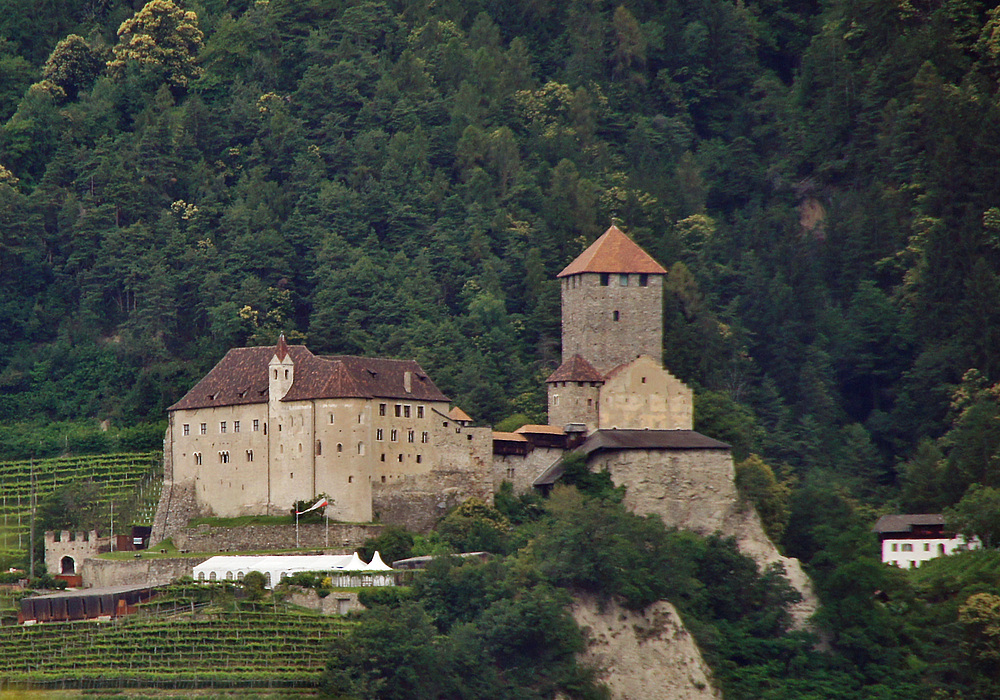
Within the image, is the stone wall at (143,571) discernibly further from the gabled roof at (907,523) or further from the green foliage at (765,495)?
the gabled roof at (907,523)

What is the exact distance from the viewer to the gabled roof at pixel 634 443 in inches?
3346

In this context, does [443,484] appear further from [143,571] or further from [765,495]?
[765,495]

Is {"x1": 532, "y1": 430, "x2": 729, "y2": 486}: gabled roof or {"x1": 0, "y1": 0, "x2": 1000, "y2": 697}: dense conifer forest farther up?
{"x1": 0, "y1": 0, "x2": 1000, "y2": 697}: dense conifer forest

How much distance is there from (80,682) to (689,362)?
31.5 meters

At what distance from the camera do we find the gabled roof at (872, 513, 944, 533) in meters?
90.2

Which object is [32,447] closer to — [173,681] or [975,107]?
[173,681]

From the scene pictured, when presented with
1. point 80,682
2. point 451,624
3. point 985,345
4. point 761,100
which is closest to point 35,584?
point 80,682

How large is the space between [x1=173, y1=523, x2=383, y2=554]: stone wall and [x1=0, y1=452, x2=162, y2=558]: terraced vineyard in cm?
650

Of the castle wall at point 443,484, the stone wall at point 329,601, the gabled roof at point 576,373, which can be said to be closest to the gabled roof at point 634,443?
the gabled roof at point 576,373

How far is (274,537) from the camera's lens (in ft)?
272

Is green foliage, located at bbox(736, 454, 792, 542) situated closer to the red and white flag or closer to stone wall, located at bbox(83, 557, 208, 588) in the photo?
the red and white flag

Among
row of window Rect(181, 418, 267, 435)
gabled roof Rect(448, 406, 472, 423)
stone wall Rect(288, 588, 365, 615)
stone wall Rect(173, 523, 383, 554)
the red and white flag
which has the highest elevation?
gabled roof Rect(448, 406, 472, 423)

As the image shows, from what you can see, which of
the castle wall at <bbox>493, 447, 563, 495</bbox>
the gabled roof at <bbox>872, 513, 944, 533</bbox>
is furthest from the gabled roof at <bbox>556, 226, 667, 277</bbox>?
the gabled roof at <bbox>872, 513, 944, 533</bbox>

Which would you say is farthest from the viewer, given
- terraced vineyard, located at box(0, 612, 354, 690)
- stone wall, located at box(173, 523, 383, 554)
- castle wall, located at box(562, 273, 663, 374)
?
castle wall, located at box(562, 273, 663, 374)
